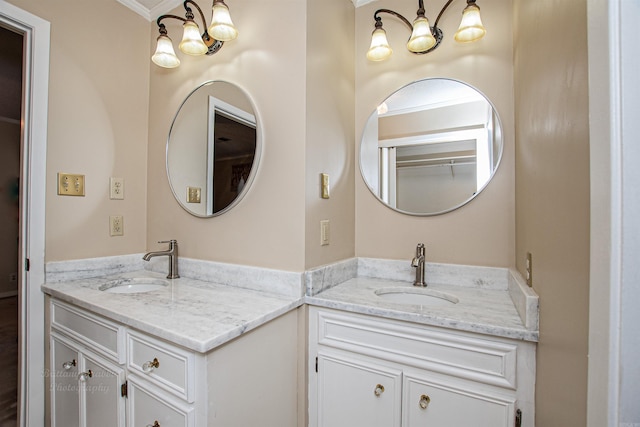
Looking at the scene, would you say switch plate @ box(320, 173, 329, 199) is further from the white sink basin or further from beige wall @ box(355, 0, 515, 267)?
the white sink basin

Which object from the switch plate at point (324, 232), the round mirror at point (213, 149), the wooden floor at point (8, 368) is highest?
the round mirror at point (213, 149)

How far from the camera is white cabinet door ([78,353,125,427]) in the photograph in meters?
1.13

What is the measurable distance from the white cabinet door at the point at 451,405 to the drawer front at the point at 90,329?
111cm

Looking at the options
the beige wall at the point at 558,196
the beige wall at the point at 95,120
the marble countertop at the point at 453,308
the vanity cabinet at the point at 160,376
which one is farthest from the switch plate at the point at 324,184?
the beige wall at the point at 95,120

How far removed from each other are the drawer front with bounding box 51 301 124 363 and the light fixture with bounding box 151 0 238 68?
1331 millimetres

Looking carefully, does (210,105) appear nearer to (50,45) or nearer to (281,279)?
(50,45)

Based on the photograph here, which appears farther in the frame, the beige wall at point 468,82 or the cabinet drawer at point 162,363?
the beige wall at point 468,82

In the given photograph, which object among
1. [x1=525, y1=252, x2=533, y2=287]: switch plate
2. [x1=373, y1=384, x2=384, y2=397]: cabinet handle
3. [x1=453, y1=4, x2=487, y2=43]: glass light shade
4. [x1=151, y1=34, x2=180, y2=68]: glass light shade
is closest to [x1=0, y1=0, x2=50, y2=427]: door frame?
[x1=151, y1=34, x2=180, y2=68]: glass light shade

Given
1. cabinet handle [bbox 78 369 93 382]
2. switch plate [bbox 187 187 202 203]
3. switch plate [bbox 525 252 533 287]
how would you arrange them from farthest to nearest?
switch plate [bbox 187 187 202 203], cabinet handle [bbox 78 369 93 382], switch plate [bbox 525 252 533 287]

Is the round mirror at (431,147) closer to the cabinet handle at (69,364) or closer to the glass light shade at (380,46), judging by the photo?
the glass light shade at (380,46)

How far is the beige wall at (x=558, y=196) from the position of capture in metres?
0.54

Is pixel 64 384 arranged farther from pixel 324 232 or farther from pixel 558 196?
pixel 558 196

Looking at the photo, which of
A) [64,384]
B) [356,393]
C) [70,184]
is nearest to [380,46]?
[356,393]

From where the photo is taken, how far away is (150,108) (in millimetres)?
1936
